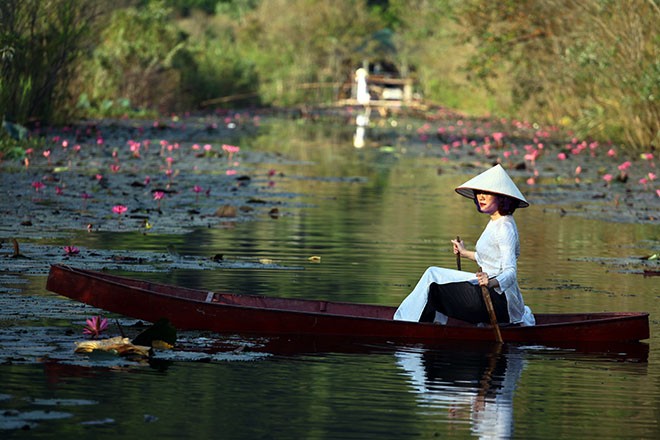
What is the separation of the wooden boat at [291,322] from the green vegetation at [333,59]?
12.6 m


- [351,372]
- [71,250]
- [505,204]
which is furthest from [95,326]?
[71,250]

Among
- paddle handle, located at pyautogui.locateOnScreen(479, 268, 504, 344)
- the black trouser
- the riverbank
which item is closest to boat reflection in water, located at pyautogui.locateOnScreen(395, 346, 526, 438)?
paddle handle, located at pyautogui.locateOnScreen(479, 268, 504, 344)

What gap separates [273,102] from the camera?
65438 mm

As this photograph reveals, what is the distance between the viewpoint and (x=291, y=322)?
9.20m

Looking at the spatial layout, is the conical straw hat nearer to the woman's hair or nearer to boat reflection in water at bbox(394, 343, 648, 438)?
the woman's hair

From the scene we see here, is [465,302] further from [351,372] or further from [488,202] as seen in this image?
[351,372]

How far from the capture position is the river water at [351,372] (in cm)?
682

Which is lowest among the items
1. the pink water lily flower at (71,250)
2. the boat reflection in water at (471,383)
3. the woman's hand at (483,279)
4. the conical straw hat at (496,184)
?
the boat reflection in water at (471,383)

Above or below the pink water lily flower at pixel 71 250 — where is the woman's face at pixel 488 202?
above

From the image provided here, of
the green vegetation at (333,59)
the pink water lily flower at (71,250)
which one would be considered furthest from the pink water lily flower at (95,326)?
the green vegetation at (333,59)

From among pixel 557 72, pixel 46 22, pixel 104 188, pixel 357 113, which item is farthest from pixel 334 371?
pixel 357 113

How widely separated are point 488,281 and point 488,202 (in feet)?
1.85

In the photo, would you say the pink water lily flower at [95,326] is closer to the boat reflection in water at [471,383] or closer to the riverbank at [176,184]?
the boat reflection in water at [471,383]

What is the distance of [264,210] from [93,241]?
4.42m
